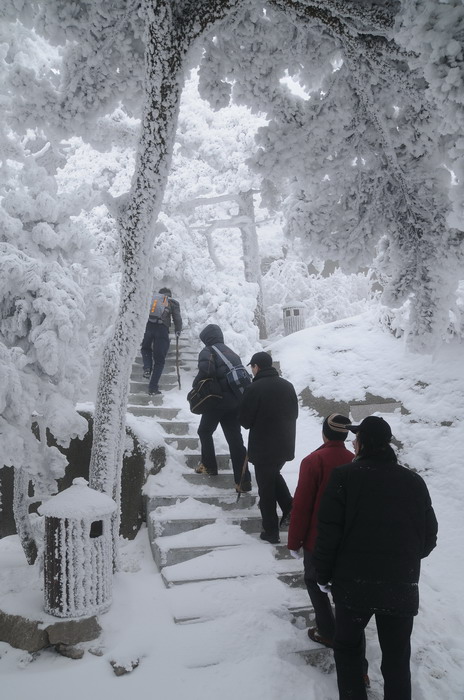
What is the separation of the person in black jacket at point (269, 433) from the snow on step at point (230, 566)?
31cm

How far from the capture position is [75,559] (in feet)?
12.5

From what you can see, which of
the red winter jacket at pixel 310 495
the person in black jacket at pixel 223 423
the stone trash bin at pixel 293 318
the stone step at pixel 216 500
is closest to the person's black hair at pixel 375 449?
the red winter jacket at pixel 310 495

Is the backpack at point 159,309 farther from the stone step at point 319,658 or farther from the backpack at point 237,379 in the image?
the stone step at point 319,658

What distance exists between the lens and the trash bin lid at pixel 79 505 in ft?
12.6

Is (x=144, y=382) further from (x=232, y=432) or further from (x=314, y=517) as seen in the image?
(x=314, y=517)

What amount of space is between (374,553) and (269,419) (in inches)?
90.5

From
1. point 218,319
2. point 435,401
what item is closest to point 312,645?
point 435,401

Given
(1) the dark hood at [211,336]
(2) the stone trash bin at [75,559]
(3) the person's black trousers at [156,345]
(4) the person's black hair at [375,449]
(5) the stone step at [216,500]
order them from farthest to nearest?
(3) the person's black trousers at [156,345] → (1) the dark hood at [211,336] → (5) the stone step at [216,500] → (2) the stone trash bin at [75,559] → (4) the person's black hair at [375,449]

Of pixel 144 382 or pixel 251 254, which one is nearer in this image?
pixel 144 382

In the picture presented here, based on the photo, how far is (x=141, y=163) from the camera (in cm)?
427

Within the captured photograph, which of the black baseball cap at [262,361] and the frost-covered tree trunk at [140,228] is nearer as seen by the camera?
the frost-covered tree trunk at [140,228]

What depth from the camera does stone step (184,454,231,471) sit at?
253 inches

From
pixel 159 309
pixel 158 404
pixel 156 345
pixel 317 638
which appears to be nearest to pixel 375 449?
pixel 317 638

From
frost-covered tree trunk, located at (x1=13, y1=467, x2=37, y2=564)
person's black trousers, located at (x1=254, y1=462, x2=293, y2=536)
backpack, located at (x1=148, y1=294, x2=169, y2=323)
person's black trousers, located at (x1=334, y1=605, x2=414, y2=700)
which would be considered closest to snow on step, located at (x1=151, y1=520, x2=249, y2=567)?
person's black trousers, located at (x1=254, y1=462, x2=293, y2=536)
